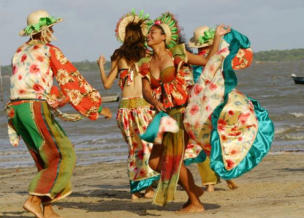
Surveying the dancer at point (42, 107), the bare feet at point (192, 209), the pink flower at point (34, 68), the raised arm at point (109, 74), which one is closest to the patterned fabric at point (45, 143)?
the dancer at point (42, 107)

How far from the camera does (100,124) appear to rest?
87.2ft

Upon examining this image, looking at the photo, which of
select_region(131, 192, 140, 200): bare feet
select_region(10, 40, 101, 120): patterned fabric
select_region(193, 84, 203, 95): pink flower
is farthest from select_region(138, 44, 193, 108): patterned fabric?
select_region(131, 192, 140, 200): bare feet

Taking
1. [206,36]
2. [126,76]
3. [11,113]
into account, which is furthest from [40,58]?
[206,36]

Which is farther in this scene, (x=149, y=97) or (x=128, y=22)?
(x=128, y=22)

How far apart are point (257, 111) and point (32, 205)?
6.99ft

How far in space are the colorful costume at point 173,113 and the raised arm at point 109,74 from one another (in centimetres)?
147

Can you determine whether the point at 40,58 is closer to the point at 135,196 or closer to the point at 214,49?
the point at 214,49

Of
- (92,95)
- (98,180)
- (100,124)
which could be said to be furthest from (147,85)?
(100,124)

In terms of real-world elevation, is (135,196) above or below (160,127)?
below

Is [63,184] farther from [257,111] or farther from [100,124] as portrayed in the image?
[100,124]

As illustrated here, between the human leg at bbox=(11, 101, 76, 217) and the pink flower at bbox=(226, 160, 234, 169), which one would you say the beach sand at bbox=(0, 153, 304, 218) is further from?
the human leg at bbox=(11, 101, 76, 217)

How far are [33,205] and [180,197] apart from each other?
2.21 metres

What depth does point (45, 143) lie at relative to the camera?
6.59 metres

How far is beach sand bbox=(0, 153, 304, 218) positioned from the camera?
6972 mm
